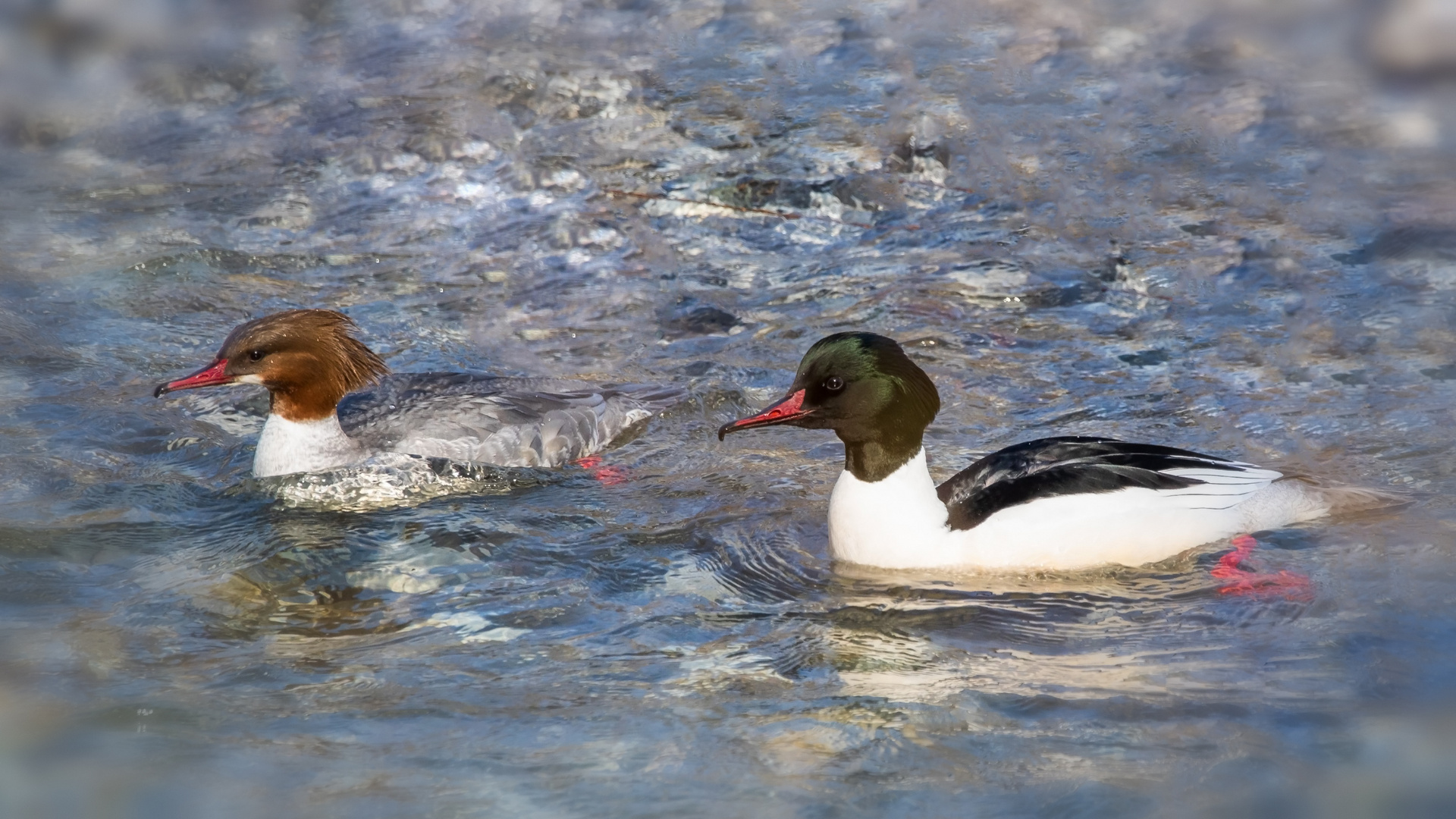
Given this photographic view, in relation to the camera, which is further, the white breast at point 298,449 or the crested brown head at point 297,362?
the white breast at point 298,449

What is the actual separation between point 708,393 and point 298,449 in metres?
1.94

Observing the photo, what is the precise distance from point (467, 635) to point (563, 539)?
0.91 m

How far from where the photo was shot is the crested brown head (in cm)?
619

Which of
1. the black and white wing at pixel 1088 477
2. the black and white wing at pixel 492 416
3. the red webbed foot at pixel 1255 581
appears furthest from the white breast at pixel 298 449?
the red webbed foot at pixel 1255 581

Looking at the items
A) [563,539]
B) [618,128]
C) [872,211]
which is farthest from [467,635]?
[618,128]

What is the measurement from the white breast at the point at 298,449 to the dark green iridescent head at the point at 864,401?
199 cm

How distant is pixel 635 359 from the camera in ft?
25.7

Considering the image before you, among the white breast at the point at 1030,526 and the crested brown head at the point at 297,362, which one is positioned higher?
the crested brown head at the point at 297,362

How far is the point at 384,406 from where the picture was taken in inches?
272

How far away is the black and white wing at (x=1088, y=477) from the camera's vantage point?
5359mm

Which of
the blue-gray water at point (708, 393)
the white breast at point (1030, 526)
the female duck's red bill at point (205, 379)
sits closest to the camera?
the blue-gray water at point (708, 393)

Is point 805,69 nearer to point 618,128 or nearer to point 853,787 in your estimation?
point 618,128

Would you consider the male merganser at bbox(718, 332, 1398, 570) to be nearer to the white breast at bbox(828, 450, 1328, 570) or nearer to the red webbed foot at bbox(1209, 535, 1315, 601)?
the white breast at bbox(828, 450, 1328, 570)

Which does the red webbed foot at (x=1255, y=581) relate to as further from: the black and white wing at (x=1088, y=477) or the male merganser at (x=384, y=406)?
the male merganser at (x=384, y=406)
